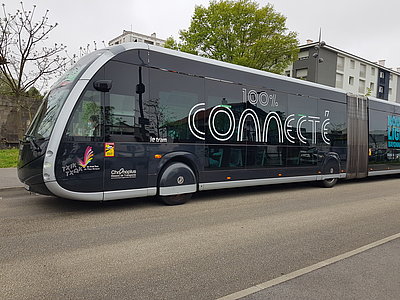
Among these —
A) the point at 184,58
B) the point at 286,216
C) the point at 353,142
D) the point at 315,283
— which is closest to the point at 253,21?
the point at 353,142

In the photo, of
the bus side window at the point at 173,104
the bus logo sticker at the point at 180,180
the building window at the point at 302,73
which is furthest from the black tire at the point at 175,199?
the building window at the point at 302,73

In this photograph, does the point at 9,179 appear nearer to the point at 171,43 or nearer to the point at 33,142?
the point at 33,142

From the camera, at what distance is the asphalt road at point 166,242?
298 centimetres

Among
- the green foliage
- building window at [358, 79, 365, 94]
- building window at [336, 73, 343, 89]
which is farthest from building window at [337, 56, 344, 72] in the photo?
the green foliage

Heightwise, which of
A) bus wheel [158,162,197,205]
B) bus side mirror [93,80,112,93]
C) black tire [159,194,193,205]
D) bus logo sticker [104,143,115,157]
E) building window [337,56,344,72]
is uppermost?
building window [337,56,344,72]

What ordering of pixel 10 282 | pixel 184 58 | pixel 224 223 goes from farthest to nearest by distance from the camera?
pixel 184 58 → pixel 224 223 → pixel 10 282

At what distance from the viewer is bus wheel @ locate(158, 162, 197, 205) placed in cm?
637

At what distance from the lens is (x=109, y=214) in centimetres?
573

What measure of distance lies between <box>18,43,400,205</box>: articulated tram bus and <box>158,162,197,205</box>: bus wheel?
2 centimetres

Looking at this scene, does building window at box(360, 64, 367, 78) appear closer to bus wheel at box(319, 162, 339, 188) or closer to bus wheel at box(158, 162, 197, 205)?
bus wheel at box(319, 162, 339, 188)

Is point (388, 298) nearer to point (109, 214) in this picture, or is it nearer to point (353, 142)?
point (109, 214)

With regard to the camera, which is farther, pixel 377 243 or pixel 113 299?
pixel 377 243

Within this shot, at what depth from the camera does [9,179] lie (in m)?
8.93

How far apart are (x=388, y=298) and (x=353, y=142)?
9228 millimetres
